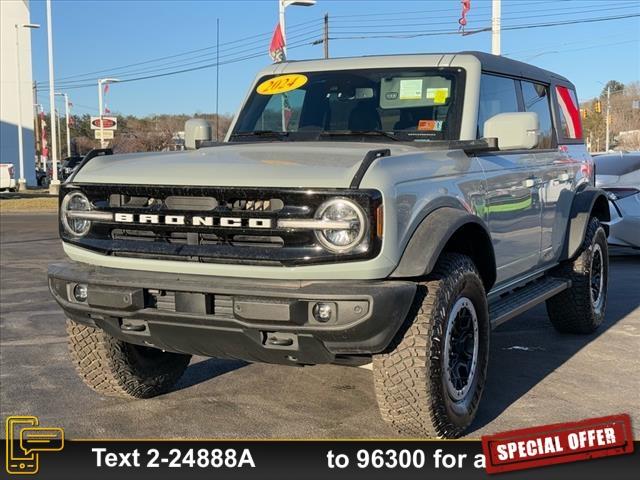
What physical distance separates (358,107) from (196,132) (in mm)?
1229

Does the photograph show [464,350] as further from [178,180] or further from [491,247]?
[178,180]

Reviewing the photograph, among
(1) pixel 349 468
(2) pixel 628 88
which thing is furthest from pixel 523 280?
(2) pixel 628 88

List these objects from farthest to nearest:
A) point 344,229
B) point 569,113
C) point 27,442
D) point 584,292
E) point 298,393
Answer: point 569,113, point 584,292, point 298,393, point 27,442, point 344,229

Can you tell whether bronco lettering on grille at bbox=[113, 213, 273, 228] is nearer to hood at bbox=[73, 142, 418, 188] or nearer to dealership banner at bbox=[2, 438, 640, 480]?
hood at bbox=[73, 142, 418, 188]

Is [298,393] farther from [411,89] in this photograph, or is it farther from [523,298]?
[411,89]

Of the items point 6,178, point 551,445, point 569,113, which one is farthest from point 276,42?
point 6,178

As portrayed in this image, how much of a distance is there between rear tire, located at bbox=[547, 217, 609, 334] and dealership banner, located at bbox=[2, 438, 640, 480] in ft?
8.20

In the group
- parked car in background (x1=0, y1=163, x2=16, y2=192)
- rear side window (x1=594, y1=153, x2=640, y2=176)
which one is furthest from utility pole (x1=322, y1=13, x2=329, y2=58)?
rear side window (x1=594, y1=153, x2=640, y2=176)

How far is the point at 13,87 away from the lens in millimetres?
44312

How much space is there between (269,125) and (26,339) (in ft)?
9.38

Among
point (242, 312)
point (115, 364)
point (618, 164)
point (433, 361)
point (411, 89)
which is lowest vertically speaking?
point (115, 364)

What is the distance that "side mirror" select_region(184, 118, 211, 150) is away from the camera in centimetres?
513

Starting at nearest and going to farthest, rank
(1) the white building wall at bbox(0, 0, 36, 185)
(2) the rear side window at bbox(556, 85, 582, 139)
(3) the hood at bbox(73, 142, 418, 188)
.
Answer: (3) the hood at bbox(73, 142, 418, 188) → (2) the rear side window at bbox(556, 85, 582, 139) → (1) the white building wall at bbox(0, 0, 36, 185)

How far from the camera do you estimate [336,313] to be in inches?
123
